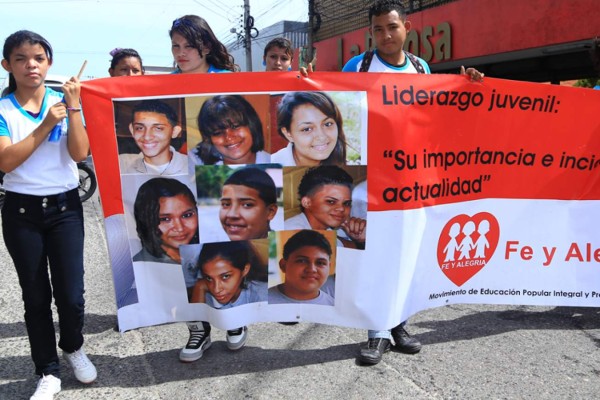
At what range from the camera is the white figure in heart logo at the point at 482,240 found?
338 centimetres

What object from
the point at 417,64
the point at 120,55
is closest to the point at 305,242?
the point at 417,64

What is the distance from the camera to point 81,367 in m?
2.94

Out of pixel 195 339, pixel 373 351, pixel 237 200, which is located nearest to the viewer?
pixel 237 200

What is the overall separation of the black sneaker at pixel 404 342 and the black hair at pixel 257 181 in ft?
3.73

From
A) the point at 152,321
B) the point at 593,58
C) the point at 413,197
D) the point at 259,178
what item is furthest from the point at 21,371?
the point at 593,58

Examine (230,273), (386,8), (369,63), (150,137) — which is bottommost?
(230,273)

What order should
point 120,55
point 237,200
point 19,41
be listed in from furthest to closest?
point 120,55 < point 237,200 < point 19,41

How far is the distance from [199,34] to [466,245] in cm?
204

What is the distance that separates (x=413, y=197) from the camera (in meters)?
3.16

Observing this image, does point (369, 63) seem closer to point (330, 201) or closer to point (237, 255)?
point (330, 201)

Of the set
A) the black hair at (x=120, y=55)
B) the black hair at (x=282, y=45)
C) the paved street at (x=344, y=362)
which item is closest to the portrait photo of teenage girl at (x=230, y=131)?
the paved street at (x=344, y=362)

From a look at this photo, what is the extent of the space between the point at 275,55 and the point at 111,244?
2691 mm

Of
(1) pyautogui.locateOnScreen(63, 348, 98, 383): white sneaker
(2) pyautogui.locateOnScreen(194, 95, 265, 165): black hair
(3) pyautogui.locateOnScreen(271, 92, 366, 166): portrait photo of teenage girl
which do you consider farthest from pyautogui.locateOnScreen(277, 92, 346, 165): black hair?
(1) pyautogui.locateOnScreen(63, 348, 98, 383): white sneaker

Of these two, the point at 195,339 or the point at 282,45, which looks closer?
the point at 195,339
